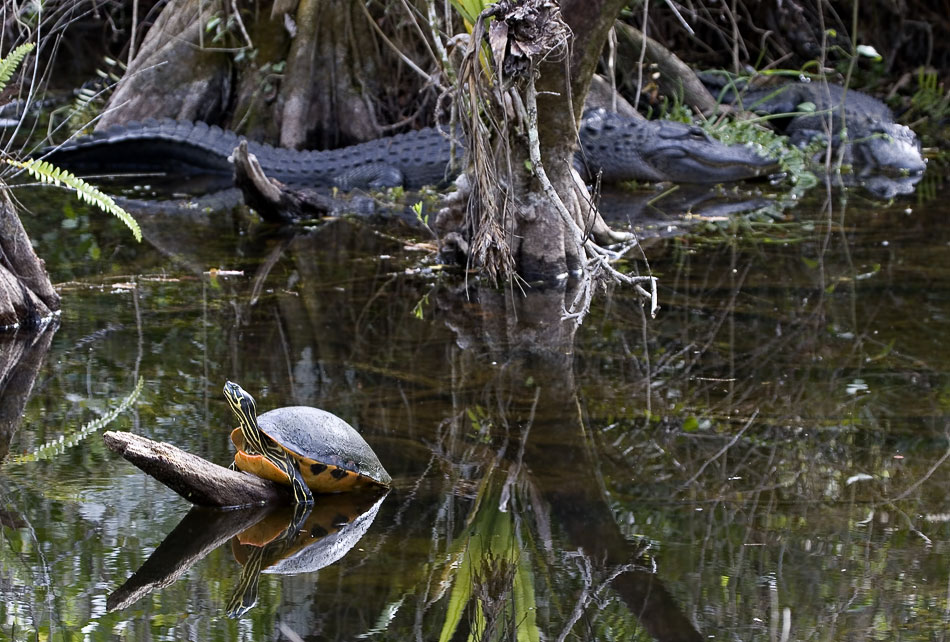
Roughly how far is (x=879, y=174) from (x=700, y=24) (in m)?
3.49

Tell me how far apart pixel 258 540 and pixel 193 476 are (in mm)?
233

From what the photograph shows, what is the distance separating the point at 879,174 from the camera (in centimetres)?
917

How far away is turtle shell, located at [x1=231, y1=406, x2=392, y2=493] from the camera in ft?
9.23

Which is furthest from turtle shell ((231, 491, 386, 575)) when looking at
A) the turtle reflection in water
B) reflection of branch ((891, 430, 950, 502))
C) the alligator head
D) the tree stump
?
the alligator head

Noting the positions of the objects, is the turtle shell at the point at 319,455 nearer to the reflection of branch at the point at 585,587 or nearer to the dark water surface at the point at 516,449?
the dark water surface at the point at 516,449

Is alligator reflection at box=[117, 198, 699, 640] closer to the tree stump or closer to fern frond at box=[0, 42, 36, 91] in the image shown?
the tree stump

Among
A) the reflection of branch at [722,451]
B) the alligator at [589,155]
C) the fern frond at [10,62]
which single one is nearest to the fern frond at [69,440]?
the fern frond at [10,62]

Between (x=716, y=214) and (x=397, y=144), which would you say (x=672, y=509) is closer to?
(x=716, y=214)

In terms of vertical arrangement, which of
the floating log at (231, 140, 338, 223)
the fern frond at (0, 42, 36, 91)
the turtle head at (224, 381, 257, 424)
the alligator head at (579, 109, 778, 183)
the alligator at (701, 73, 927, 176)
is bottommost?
the alligator at (701, 73, 927, 176)

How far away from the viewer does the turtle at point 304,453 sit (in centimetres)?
281

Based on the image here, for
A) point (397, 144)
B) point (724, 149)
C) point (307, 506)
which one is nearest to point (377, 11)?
point (397, 144)

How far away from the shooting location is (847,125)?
32.1ft

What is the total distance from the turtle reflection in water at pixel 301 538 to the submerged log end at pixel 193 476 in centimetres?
8

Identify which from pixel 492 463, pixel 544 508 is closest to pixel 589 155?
pixel 492 463
